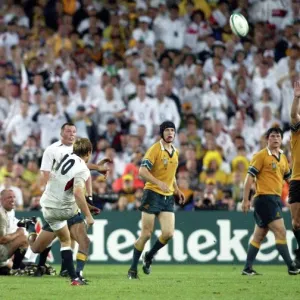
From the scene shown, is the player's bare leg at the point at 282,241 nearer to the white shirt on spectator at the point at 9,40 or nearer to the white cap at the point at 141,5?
the white shirt on spectator at the point at 9,40

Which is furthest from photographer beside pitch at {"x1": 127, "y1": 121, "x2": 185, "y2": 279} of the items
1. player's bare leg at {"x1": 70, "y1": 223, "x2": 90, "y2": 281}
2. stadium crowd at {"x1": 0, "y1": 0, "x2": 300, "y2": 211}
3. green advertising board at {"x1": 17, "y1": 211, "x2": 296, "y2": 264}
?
stadium crowd at {"x1": 0, "y1": 0, "x2": 300, "y2": 211}

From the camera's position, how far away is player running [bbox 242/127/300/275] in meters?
15.9

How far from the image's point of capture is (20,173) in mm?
21562

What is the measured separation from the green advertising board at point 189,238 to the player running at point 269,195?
14.3 ft

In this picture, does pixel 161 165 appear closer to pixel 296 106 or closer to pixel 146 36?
pixel 296 106

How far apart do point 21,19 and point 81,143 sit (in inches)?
505

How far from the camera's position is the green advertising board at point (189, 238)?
2048cm

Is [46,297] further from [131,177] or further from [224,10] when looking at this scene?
[224,10]

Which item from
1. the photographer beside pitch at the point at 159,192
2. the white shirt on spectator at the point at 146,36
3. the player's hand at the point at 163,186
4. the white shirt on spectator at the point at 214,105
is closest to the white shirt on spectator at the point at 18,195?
the white shirt on spectator at the point at 214,105

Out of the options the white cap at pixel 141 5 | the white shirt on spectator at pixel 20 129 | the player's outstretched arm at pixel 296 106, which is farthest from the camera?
the white cap at pixel 141 5

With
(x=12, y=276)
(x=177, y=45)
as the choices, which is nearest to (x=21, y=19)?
(x=177, y=45)

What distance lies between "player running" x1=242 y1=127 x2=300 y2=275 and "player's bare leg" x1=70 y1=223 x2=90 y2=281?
264 cm

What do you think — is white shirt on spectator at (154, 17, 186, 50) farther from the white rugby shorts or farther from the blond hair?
the white rugby shorts

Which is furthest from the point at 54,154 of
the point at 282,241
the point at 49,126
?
the point at 49,126
